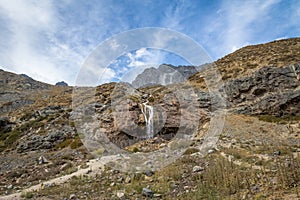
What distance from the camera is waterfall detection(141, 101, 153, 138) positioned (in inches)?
914

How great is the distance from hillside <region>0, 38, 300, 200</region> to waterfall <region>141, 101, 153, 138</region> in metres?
0.11

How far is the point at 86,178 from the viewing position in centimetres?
1114

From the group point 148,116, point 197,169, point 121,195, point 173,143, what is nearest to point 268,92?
point 148,116

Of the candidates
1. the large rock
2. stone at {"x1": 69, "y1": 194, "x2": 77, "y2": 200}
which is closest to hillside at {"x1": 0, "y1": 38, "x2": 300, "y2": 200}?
stone at {"x1": 69, "y1": 194, "x2": 77, "y2": 200}

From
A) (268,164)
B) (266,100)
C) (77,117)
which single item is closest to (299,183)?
(268,164)

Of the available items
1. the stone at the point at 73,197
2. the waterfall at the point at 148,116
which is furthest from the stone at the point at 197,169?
the waterfall at the point at 148,116

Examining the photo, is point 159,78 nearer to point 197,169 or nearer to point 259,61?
point 259,61

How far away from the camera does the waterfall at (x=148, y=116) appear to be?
914 inches

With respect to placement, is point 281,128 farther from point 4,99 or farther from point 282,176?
point 4,99

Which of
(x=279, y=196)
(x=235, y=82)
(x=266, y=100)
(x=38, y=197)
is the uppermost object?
(x=235, y=82)

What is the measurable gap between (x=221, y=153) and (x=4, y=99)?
64.9m

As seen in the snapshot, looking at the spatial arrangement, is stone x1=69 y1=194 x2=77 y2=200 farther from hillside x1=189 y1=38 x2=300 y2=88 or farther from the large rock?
hillside x1=189 y1=38 x2=300 y2=88

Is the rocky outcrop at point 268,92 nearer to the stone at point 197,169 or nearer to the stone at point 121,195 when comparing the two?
the stone at point 197,169

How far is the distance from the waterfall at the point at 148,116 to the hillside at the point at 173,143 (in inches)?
4.4
